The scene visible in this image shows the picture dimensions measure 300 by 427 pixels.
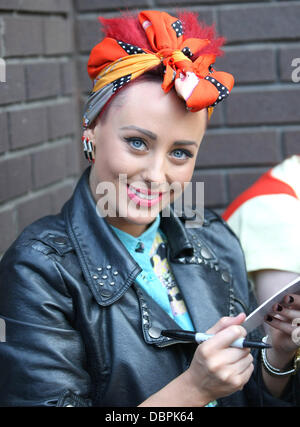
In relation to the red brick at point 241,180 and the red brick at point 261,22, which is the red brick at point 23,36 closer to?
Result: the red brick at point 261,22

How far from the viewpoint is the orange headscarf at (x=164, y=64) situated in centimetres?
161

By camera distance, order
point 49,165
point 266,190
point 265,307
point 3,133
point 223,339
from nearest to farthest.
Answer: point 223,339, point 265,307, point 3,133, point 266,190, point 49,165

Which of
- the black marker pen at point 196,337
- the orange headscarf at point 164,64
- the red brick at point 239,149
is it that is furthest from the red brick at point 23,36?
the black marker pen at point 196,337

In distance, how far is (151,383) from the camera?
1640 millimetres

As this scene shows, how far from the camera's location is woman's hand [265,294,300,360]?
170 centimetres

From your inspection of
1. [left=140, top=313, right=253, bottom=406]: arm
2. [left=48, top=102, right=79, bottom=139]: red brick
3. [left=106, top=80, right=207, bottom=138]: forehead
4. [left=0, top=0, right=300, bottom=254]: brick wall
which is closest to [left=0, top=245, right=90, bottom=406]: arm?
[left=140, top=313, right=253, bottom=406]: arm

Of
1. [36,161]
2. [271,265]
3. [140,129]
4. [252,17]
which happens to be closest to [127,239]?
[140,129]

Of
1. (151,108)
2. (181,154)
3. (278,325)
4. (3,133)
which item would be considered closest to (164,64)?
(151,108)

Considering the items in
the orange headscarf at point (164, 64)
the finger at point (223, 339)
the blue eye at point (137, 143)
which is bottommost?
the finger at point (223, 339)

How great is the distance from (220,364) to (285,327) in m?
0.35

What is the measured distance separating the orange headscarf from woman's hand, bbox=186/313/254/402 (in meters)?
0.59

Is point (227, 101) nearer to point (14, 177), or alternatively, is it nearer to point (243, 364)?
point (14, 177)

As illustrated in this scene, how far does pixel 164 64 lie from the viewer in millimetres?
1628

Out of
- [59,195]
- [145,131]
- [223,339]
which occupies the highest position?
[145,131]
